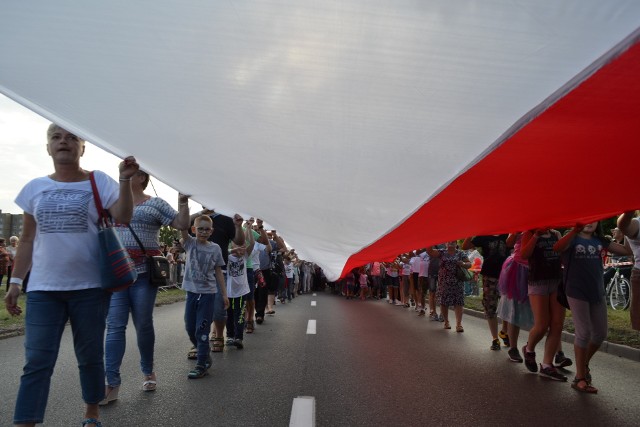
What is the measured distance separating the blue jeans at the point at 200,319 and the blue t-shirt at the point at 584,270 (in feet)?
11.9

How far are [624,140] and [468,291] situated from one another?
2212 centimetres

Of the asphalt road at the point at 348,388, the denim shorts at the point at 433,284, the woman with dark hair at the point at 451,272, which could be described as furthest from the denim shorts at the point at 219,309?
the denim shorts at the point at 433,284

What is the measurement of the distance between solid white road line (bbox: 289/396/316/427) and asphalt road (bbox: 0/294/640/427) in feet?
0.18

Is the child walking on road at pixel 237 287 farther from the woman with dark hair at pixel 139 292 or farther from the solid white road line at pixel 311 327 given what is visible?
the woman with dark hair at pixel 139 292

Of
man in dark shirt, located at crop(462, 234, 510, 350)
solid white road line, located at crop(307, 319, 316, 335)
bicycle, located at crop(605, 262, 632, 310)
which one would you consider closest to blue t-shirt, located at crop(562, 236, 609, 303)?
man in dark shirt, located at crop(462, 234, 510, 350)

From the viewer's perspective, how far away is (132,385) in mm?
4754

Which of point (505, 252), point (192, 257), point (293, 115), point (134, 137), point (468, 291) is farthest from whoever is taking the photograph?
point (468, 291)

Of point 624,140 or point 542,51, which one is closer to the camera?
point 542,51

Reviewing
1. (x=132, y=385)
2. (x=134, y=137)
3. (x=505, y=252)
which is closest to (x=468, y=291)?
(x=505, y=252)

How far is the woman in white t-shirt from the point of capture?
2.71 metres

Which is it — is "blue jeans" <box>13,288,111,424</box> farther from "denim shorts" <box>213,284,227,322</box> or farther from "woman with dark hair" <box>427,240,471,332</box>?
"woman with dark hair" <box>427,240,471,332</box>

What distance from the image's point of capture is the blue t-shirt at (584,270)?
479cm

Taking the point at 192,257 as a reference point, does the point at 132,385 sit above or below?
below

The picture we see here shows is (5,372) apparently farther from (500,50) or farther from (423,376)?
(500,50)
